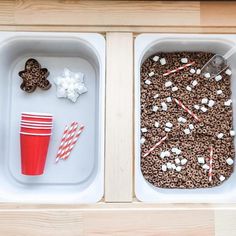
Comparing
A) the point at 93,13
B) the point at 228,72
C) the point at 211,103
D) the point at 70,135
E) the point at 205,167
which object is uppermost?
the point at 93,13

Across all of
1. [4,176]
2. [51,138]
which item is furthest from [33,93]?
[4,176]

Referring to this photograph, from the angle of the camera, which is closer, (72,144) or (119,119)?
(119,119)

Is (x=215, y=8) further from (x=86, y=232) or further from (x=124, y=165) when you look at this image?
(x=86, y=232)

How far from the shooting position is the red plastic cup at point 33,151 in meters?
1.09

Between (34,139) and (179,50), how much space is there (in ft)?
1.78

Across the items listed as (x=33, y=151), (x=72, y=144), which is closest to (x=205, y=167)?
(x=72, y=144)

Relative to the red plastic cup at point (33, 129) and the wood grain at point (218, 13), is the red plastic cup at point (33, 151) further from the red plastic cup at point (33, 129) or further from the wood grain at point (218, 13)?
the wood grain at point (218, 13)

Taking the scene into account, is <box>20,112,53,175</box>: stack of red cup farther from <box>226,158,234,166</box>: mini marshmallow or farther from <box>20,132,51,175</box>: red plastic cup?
<box>226,158,234,166</box>: mini marshmallow

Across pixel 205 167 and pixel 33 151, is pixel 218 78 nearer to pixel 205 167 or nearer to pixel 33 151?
pixel 205 167

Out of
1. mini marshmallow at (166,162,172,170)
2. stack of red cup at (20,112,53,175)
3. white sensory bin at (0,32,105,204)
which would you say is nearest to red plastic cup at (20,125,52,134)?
stack of red cup at (20,112,53,175)

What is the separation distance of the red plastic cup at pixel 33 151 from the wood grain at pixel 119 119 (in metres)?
0.20

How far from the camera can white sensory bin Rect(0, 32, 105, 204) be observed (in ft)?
3.72

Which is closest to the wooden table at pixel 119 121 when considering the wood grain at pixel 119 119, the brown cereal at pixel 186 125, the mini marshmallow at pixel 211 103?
the wood grain at pixel 119 119

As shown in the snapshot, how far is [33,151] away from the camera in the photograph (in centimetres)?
109
